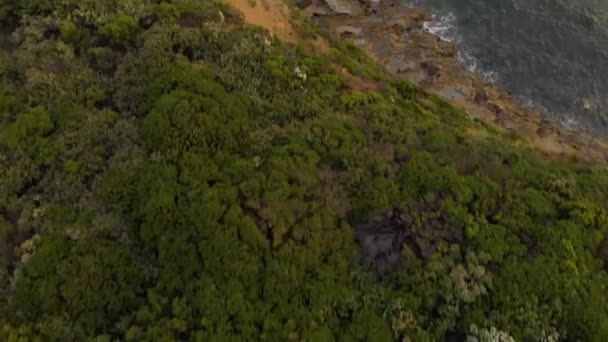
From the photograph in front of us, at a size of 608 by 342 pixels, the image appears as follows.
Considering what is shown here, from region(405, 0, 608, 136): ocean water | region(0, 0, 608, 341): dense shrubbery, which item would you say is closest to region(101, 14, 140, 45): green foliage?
region(0, 0, 608, 341): dense shrubbery

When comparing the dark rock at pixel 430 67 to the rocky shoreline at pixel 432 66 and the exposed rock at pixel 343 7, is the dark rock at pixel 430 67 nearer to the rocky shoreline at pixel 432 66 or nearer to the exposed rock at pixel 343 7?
the rocky shoreline at pixel 432 66

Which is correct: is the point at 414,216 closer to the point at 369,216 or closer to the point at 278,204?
the point at 369,216

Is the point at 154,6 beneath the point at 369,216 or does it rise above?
above

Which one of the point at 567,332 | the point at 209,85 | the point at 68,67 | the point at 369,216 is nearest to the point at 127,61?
the point at 68,67

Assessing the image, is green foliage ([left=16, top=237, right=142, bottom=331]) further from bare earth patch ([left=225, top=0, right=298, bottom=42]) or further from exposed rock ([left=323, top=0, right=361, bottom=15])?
exposed rock ([left=323, top=0, right=361, bottom=15])

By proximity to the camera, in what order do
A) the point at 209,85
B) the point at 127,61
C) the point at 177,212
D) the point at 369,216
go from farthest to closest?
the point at 127,61, the point at 209,85, the point at 369,216, the point at 177,212

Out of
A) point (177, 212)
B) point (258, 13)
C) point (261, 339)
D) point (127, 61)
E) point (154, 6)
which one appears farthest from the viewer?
point (258, 13)

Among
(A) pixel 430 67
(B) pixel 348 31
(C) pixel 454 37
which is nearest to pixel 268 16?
(B) pixel 348 31
